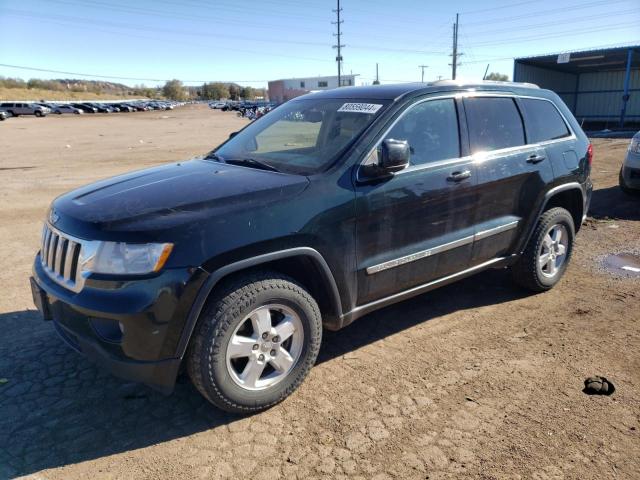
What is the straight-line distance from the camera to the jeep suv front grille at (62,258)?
2.70 m

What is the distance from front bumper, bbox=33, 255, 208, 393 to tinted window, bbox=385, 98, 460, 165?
70.5 inches

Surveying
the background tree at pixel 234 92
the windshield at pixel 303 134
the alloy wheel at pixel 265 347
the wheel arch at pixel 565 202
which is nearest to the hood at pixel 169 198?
the windshield at pixel 303 134

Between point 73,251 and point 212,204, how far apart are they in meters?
0.80

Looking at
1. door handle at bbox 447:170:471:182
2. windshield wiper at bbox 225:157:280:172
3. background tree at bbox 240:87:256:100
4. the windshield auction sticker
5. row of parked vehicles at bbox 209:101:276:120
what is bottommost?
door handle at bbox 447:170:471:182

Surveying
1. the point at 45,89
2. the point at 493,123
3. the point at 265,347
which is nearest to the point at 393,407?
the point at 265,347

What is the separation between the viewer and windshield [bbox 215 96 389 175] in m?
3.40

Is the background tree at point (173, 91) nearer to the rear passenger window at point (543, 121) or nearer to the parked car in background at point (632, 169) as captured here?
the parked car in background at point (632, 169)

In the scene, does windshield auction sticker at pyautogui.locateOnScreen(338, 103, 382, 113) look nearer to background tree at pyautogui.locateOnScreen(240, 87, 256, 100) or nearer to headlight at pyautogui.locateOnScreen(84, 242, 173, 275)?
headlight at pyautogui.locateOnScreen(84, 242, 173, 275)

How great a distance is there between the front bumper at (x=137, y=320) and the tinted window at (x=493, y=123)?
2.53 metres

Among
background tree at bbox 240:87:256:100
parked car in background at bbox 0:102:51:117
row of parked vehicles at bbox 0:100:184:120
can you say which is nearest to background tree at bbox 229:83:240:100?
background tree at bbox 240:87:256:100

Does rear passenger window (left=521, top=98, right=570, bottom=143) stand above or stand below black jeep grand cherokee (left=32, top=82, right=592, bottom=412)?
above

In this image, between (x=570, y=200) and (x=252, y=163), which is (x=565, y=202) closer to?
(x=570, y=200)

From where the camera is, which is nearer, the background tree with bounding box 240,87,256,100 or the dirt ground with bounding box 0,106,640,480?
the dirt ground with bounding box 0,106,640,480

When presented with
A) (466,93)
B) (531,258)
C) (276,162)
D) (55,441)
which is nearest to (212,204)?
(276,162)
